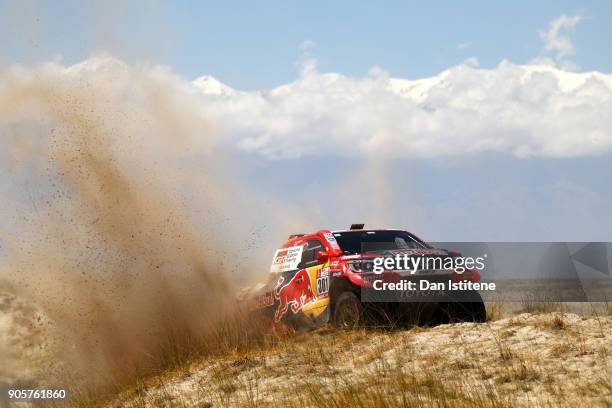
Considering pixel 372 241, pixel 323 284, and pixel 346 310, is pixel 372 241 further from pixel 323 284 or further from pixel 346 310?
→ pixel 346 310

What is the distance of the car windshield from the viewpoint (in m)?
13.2

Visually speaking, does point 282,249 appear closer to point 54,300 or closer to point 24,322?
point 54,300

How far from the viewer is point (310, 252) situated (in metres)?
13.8

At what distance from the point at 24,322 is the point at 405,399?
20678 millimetres

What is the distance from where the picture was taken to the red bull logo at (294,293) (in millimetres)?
13422

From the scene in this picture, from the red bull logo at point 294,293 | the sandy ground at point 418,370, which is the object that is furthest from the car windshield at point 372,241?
the sandy ground at point 418,370

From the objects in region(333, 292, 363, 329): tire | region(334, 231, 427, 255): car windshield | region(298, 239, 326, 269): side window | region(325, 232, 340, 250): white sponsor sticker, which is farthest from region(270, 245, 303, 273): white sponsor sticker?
region(333, 292, 363, 329): tire

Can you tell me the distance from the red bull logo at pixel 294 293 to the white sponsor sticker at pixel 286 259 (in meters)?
0.25

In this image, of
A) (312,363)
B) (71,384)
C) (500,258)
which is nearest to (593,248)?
(500,258)

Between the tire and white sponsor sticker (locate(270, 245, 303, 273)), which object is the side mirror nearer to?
the tire

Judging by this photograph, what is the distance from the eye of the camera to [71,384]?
48.4 feet

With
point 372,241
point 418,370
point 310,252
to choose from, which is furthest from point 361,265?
point 418,370

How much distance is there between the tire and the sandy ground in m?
0.20

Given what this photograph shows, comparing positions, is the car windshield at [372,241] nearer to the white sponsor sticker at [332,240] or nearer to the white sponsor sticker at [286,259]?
the white sponsor sticker at [332,240]
